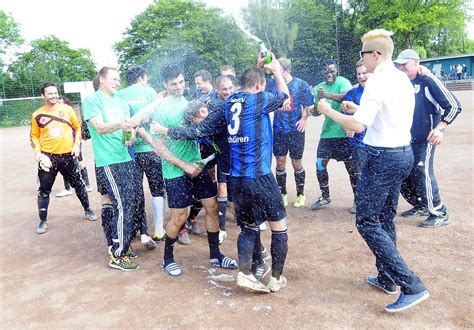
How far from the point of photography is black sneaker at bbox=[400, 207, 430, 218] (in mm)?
5797

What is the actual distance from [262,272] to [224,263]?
514mm

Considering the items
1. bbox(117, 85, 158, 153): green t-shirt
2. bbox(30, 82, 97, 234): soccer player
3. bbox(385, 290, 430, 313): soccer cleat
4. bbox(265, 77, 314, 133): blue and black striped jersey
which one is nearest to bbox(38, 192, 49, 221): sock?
bbox(30, 82, 97, 234): soccer player

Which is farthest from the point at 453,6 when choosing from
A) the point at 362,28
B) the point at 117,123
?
the point at 117,123

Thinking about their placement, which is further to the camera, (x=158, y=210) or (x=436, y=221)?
(x=158, y=210)

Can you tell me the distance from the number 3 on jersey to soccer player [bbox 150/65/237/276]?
75cm

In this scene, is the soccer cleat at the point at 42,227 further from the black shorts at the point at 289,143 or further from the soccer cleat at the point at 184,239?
the black shorts at the point at 289,143

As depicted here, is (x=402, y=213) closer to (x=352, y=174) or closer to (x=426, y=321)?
(x=352, y=174)

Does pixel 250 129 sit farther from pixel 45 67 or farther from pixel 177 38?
pixel 45 67

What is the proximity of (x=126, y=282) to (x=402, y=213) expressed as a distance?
3.80 meters

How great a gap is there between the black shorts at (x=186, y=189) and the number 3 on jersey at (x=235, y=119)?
848 millimetres

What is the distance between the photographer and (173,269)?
4520 millimetres

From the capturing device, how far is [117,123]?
4.41 metres

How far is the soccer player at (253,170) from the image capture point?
3.81 meters

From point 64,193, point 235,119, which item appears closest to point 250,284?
point 235,119
